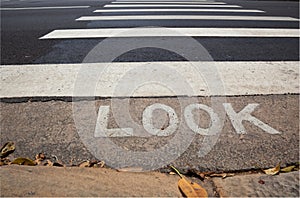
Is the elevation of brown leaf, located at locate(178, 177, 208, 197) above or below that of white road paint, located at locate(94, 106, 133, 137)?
A: below

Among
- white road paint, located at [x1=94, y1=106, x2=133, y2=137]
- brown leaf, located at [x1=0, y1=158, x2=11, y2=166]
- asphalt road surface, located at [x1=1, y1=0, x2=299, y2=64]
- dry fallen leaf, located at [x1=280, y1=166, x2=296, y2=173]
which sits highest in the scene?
asphalt road surface, located at [x1=1, y1=0, x2=299, y2=64]

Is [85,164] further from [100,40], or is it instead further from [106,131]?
[100,40]

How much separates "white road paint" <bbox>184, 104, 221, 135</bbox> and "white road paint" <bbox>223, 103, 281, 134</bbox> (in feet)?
0.41

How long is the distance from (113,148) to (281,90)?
1.78 m

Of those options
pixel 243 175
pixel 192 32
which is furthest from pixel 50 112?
pixel 192 32

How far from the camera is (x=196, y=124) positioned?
79.0 inches

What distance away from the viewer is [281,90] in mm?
2619

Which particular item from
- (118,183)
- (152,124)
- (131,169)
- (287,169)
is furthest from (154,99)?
(287,169)

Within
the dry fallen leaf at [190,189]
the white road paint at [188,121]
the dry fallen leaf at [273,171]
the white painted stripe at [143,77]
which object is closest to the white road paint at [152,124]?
the white road paint at [188,121]

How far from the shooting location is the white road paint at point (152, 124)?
194 centimetres

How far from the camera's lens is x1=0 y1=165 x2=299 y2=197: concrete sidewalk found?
53.7 inches

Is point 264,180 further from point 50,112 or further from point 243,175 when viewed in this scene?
point 50,112

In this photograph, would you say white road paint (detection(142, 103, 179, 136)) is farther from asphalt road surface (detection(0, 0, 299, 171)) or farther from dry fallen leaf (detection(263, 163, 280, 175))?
dry fallen leaf (detection(263, 163, 280, 175))

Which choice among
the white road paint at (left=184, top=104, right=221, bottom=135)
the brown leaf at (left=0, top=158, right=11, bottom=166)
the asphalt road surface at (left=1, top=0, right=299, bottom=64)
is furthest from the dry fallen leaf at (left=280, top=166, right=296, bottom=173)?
the asphalt road surface at (left=1, top=0, right=299, bottom=64)
